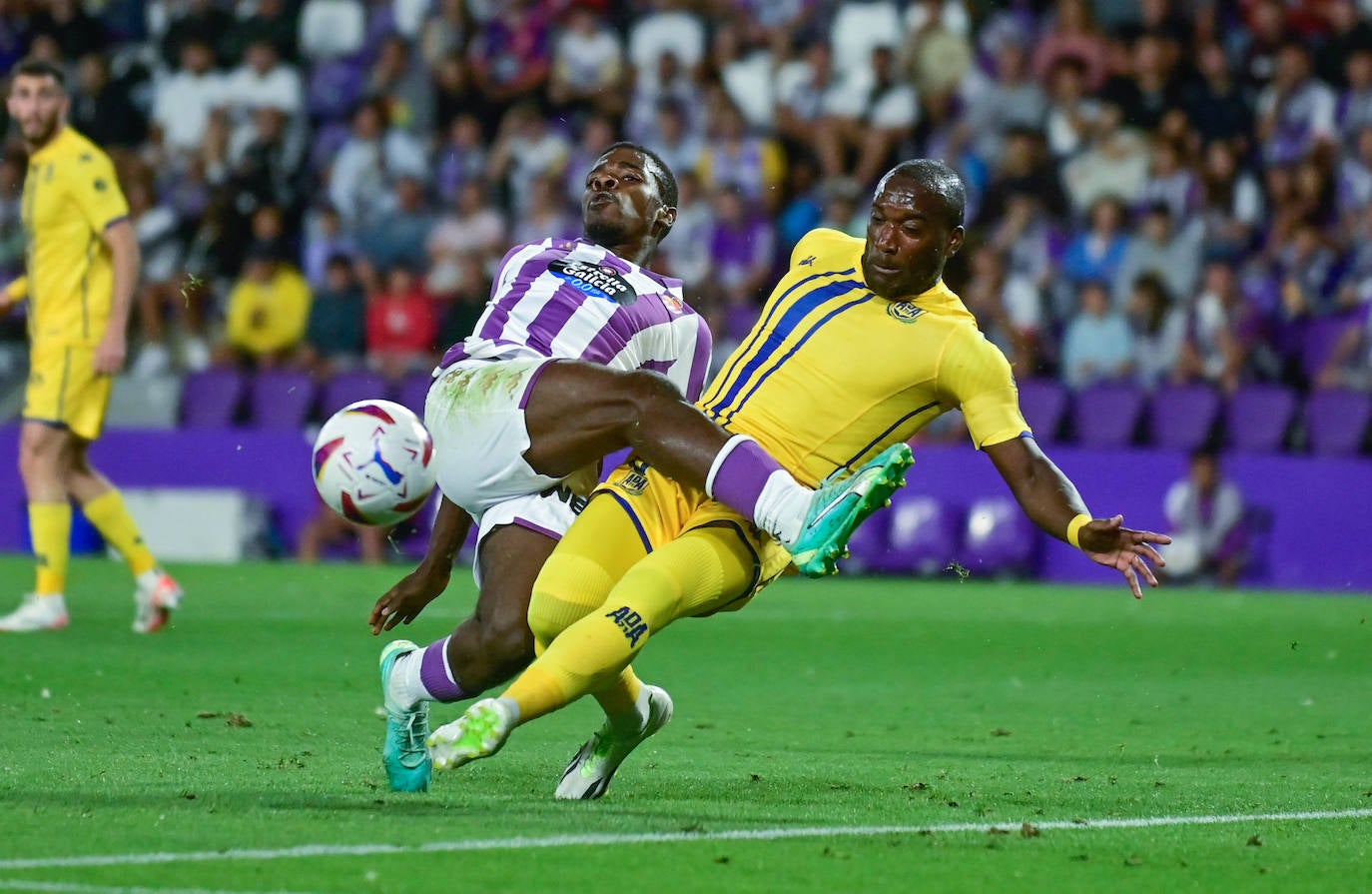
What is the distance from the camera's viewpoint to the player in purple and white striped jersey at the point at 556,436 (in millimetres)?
5305

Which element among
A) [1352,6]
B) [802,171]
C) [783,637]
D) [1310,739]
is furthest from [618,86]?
[1310,739]

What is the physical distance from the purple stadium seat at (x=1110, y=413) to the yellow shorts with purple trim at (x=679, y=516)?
→ 390 inches

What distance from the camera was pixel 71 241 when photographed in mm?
10312

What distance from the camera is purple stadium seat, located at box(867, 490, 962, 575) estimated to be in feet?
50.3

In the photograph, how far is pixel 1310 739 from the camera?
24.2 feet

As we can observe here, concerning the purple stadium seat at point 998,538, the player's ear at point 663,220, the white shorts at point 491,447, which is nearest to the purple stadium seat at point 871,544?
the purple stadium seat at point 998,538

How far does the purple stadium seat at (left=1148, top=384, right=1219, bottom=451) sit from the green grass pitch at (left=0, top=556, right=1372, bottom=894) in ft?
10.2

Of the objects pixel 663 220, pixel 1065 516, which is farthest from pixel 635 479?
pixel 663 220

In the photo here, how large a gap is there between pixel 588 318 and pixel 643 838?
1.91 meters

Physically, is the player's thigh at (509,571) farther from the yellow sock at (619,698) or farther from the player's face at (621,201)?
the player's face at (621,201)

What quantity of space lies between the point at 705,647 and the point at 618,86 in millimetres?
8570

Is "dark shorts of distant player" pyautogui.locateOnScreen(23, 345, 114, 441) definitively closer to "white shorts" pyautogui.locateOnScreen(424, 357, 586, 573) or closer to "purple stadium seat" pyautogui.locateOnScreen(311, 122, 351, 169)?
"white shorts" pyautogui.locateOnScreen(424, 357, 586, 573)

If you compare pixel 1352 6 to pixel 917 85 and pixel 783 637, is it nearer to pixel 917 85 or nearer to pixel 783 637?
pixel 917 85

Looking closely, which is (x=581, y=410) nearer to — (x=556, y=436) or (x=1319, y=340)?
(x=556, y=436)
